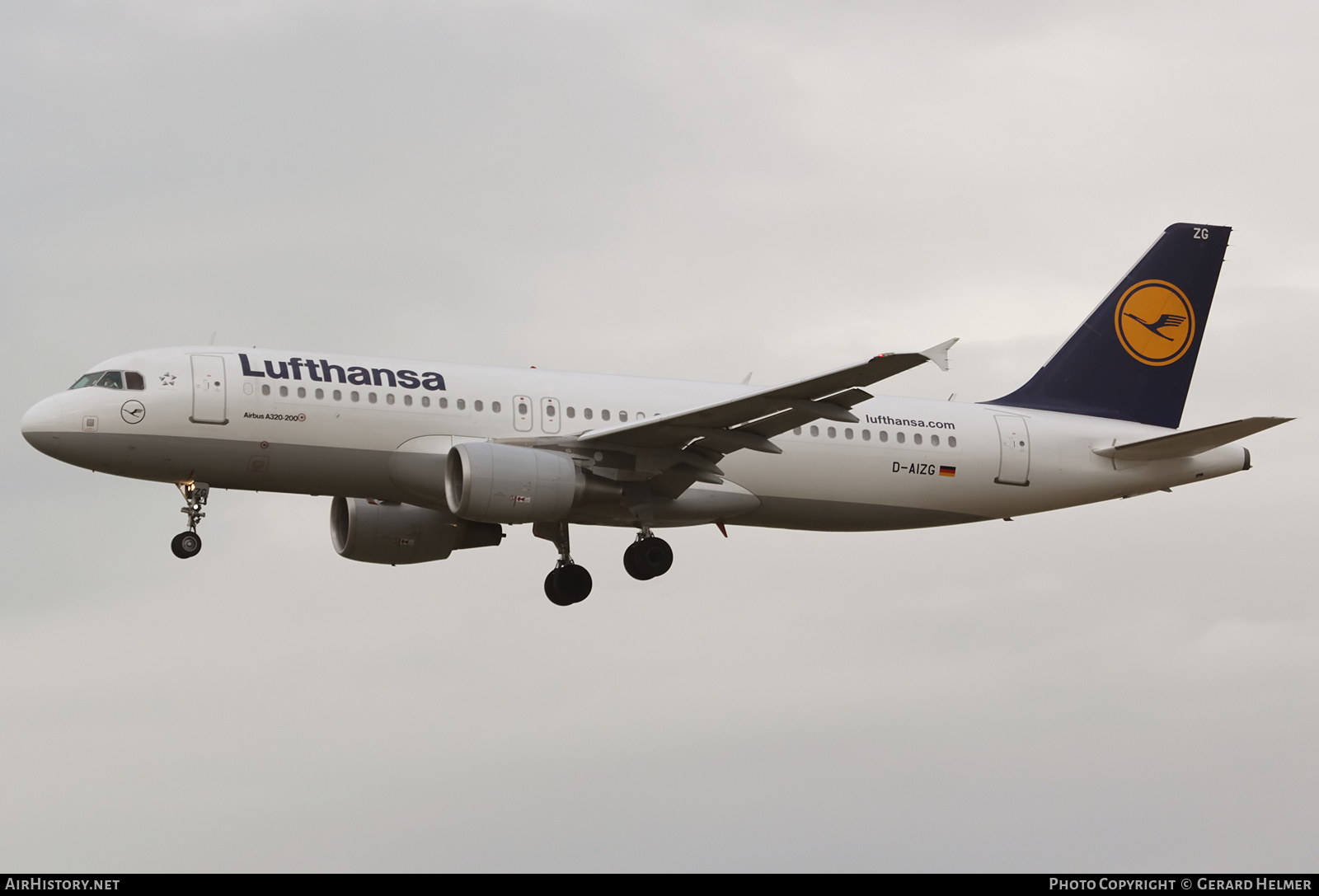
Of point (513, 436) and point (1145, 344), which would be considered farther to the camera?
point (1145, 344)

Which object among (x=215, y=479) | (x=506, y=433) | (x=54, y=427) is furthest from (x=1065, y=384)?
(x=54, y=427)

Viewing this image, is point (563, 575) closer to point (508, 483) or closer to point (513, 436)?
point (513, 436)

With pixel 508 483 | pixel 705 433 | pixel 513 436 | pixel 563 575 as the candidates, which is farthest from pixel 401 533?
pixel 705 433

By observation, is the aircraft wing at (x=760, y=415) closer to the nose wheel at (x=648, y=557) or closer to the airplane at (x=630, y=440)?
the airplane at (x=630, y=440)

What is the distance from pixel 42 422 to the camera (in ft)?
105

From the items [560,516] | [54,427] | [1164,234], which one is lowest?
[560,516]

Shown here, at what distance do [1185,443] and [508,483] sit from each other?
14.5m

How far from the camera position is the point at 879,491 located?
36438 mm

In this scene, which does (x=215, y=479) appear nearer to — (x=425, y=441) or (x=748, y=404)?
(x=425, y=441)

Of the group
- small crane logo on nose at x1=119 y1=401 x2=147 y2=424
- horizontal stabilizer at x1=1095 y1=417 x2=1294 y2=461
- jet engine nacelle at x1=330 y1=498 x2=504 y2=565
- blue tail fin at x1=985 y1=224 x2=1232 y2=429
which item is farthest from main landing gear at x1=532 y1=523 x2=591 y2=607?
horizontal stabilizer at x1=1095 y1=417 x2=1294 y2=461

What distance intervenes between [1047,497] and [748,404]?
920 cm

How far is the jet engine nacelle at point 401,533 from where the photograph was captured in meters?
37.4

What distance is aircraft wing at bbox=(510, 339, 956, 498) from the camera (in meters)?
31.2

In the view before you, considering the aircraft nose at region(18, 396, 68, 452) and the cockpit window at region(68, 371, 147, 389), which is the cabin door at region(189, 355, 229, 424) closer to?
the cockpit window at region(68, 371, 147, 389)
